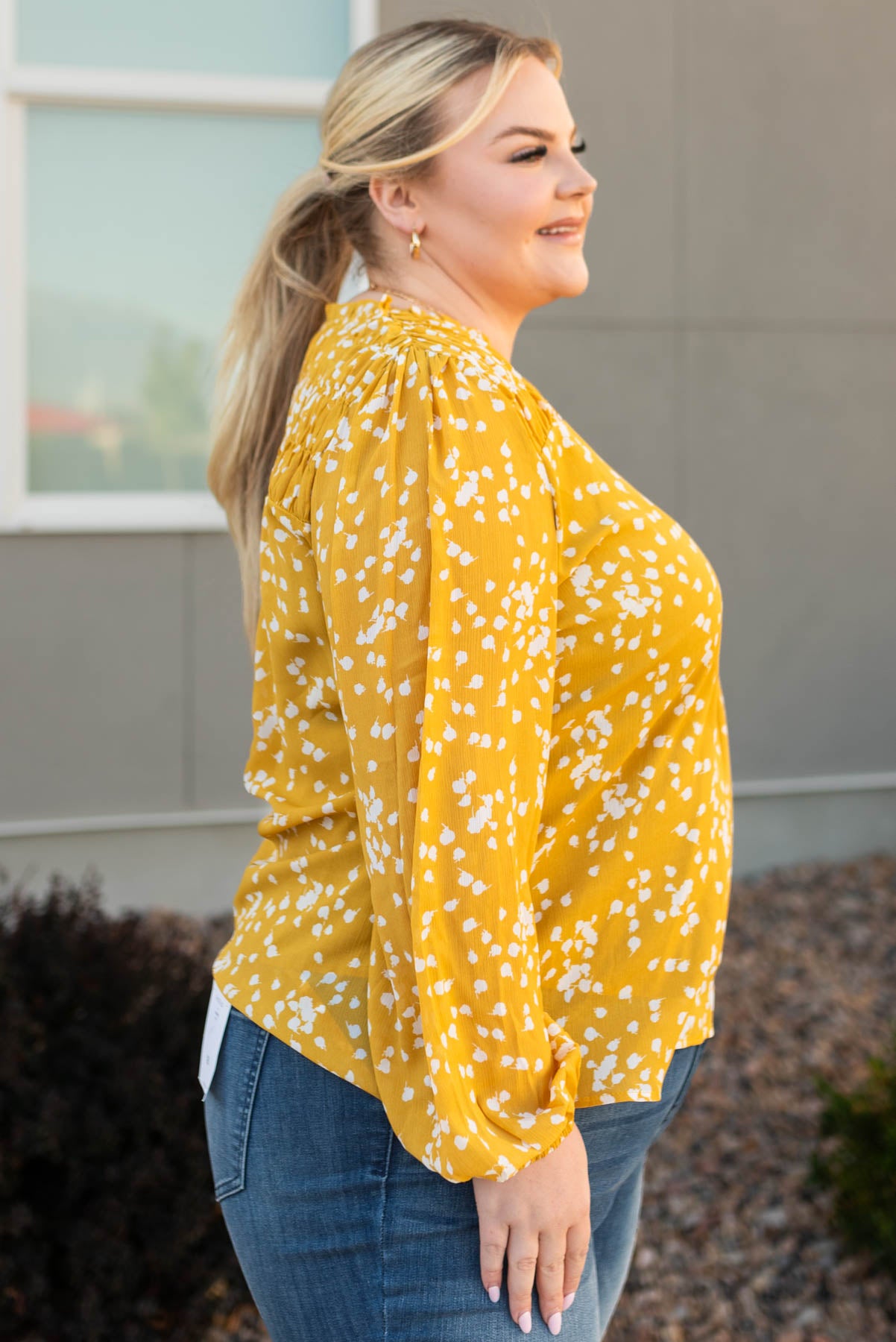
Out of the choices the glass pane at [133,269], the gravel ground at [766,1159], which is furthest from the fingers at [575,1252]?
the glass pane at [133,269]

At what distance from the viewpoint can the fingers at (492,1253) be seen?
3.57 ft

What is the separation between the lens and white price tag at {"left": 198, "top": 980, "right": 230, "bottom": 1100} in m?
1.30

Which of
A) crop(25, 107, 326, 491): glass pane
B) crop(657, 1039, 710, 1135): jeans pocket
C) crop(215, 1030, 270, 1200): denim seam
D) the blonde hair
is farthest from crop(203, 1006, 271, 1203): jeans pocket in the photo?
crop(25, 107, 326, 491): glass pane

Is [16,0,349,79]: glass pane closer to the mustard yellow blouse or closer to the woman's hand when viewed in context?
the mustard yellow blouse

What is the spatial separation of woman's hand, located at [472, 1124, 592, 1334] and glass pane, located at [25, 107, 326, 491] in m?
3.84

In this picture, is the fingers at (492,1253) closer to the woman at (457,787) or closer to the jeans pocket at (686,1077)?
the woman at (457,787)

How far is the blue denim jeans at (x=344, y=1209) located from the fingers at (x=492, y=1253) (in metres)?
0.01

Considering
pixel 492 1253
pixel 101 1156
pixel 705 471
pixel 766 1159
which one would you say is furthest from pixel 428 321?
pixel 705 471

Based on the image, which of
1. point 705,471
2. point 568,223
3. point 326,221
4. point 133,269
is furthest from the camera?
point 705,471

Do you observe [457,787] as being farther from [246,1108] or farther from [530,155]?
[530,155]

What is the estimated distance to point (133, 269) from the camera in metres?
4.59

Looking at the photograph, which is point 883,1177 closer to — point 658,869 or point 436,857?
point 658,869

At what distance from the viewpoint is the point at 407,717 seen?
3.48 ft

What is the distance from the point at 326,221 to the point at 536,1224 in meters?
1.24
